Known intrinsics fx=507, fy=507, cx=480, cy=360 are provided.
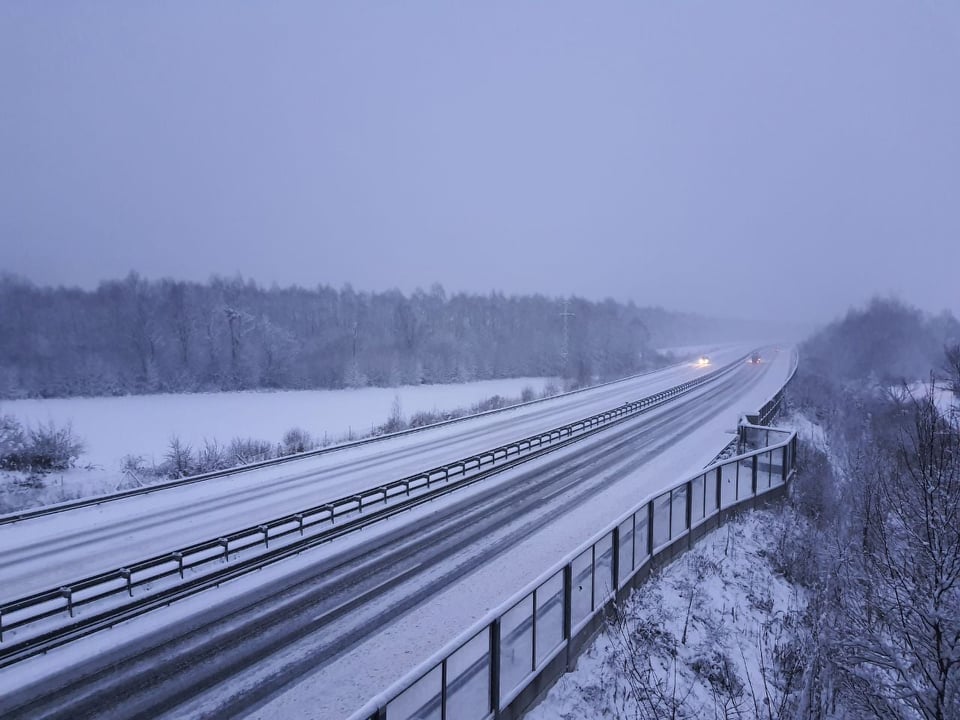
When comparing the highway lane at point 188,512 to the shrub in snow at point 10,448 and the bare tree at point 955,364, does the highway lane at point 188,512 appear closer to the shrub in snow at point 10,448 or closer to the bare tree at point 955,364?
the shrub in snow at point 10,448

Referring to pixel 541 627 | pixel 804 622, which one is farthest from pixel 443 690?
pixel 804 622

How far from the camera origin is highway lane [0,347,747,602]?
14523mm

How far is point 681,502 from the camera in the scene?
14031 mm

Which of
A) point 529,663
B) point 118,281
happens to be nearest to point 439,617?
point 529,663

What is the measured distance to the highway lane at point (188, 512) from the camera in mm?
14523

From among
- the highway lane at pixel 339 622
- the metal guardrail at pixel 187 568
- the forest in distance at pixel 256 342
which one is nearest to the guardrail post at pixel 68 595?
the metal guardrail at pixel 187 568

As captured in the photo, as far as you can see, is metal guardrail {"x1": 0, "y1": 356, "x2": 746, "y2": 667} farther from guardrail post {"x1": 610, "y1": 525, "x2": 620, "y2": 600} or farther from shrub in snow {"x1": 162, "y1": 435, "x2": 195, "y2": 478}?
shrub in snow {"x1": 162, "y1": 435, "x2": 195, "y2": 478}

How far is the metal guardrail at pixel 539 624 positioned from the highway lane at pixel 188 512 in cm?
1224

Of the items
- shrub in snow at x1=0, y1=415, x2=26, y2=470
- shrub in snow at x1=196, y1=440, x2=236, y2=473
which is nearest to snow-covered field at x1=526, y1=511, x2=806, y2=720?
shrub in snow at x1=196, y1=440, x2=236, y2=473

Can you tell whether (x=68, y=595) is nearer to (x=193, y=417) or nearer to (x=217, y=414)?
(x=193, y=417)

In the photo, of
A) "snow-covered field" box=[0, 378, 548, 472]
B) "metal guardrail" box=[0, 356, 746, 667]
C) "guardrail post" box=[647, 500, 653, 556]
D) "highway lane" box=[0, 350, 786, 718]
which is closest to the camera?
"highway lane" box=[0, 350, 786, 718]

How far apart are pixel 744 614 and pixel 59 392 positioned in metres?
83.4

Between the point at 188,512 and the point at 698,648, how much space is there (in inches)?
681

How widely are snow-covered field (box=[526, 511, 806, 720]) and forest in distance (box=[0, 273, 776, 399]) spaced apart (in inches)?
2428
